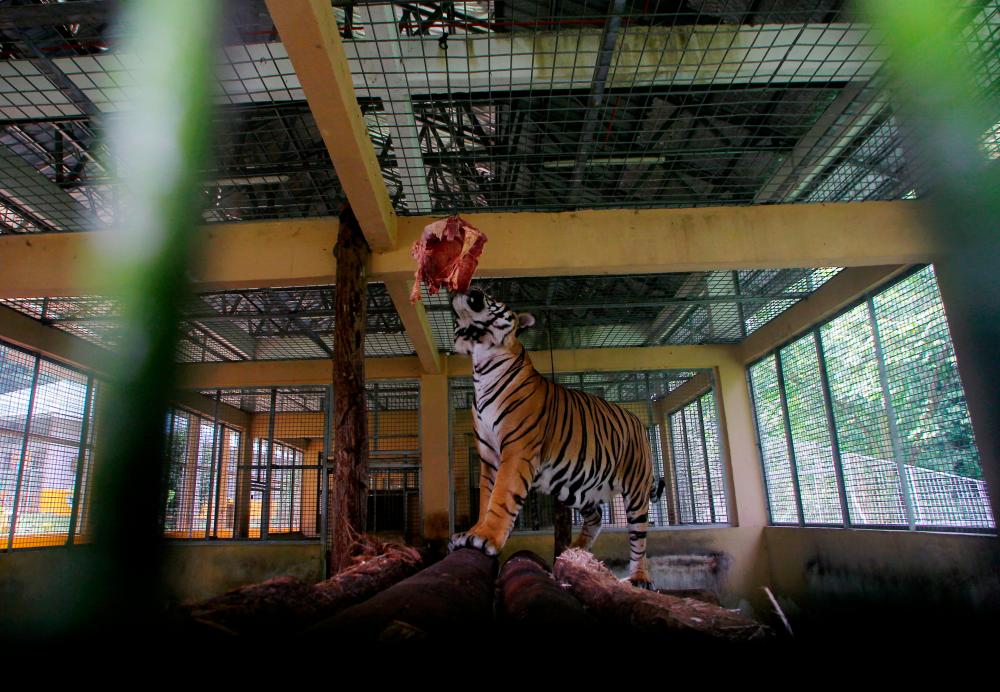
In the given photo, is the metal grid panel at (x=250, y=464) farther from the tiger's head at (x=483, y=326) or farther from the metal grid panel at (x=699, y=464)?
the metal grid panel at (x=699, y=464)

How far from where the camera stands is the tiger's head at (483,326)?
4.32 m

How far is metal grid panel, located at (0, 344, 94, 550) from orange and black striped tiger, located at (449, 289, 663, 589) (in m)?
6.91

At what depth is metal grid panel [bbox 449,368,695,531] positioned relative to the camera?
32.2 feet

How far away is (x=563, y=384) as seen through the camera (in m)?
10.8

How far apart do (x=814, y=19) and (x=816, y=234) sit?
1939 mm

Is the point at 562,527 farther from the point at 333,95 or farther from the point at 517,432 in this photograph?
the point at 333,95

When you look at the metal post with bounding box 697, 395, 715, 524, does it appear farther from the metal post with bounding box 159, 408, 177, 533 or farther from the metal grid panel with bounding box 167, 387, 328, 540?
the metal post with bounding box 159, 408, 177, 533

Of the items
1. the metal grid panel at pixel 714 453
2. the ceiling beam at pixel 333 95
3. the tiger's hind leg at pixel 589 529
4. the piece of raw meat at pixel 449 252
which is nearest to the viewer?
the ceiling beam at pixel 333 95

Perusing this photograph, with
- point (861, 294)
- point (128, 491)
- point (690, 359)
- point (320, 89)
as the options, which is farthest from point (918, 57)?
point (690, 359)

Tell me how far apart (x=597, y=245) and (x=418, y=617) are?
470 centimetres

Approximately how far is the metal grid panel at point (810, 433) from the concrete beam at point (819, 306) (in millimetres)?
223

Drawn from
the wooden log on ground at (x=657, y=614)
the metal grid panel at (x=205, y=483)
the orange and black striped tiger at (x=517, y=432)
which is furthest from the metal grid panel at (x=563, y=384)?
the wooden log on ground at (x=657, y=614)

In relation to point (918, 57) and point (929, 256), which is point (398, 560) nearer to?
point (918, 57)

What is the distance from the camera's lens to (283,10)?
2.89 meters
